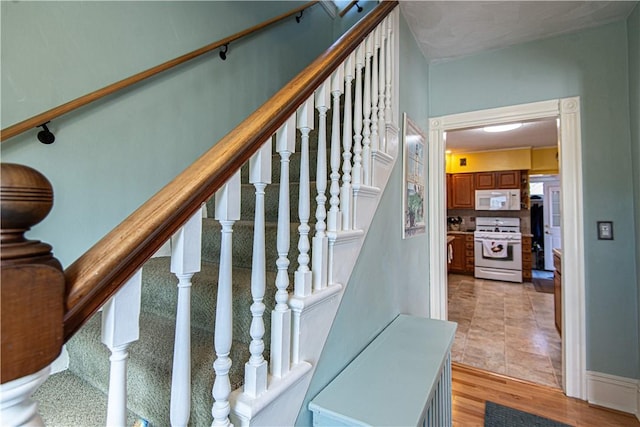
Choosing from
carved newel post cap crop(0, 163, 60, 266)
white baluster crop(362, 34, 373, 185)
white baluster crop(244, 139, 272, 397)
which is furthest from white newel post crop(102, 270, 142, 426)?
white baluster crop(362, 34, 373, 185)

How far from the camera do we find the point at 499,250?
228 inches

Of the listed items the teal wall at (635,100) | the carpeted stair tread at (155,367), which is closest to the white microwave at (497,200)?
the teal wall at (635,100)

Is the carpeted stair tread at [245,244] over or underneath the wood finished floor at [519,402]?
over

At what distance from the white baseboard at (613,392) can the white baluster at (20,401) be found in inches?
117

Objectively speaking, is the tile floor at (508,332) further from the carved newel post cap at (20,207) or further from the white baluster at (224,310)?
the carved newel post cap at (20,207)

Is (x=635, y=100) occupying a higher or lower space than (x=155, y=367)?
higher

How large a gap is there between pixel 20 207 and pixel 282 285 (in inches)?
24.4

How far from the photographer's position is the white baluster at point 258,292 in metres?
0.74

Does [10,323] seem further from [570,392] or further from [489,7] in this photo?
[570,392]

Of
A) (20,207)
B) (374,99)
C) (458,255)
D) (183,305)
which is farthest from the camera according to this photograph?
(458,255)

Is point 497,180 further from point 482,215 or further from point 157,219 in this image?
point 157,219

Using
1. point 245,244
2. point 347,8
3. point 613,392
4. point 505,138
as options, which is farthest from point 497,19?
point 505,138

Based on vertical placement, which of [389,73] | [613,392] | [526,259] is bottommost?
[613,392]

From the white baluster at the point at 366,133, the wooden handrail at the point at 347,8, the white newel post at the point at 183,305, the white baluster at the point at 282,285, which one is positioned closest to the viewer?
the white newel post at the point at 183,305
